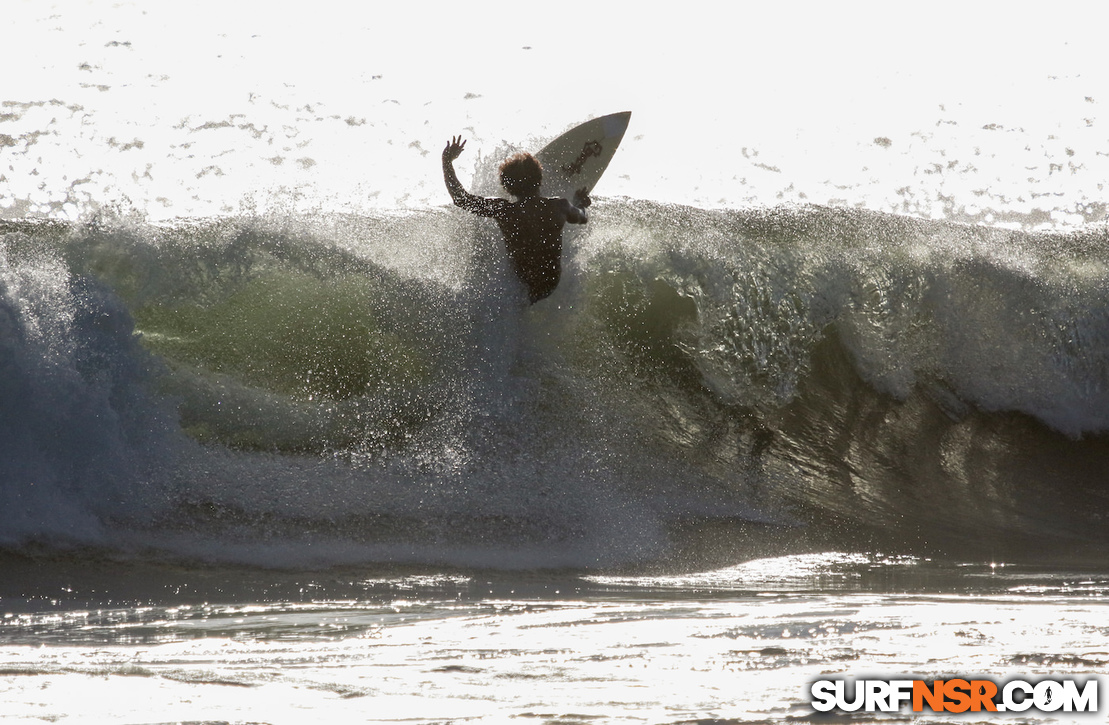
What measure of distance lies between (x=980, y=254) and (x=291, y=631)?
6.05m

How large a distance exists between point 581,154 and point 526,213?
138 cm

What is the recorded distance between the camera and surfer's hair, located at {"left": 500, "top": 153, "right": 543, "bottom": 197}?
6.13 meters

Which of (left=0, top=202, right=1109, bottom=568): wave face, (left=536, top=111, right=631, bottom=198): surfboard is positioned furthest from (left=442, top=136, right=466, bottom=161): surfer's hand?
(left=536, top=111, right=631, bottom=198): surfboard

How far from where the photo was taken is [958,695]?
2.88 meters

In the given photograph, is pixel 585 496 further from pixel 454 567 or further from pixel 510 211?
pixel 510 211

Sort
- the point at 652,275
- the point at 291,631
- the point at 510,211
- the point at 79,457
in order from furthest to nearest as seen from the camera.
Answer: the point at 652,275 < the point at 510,211 < the point at 79,457 < the point at 291,631

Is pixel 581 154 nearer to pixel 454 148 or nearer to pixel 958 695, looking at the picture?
pixel 454 148

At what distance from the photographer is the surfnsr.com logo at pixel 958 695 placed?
A: 280 centimetres

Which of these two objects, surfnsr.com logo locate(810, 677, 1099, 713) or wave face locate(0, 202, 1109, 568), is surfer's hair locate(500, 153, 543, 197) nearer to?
wave face locate(0, 202, 1109, 568)

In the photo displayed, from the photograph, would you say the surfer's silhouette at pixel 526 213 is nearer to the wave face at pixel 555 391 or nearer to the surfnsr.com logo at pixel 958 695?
the wave face at pixel 555 391

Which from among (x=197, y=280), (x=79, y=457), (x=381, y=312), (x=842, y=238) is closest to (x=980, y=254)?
(x=842, y=238)

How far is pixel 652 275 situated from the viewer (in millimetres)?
7109

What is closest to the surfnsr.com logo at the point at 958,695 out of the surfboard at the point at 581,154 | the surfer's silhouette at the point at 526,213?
the surfer's silhouette at the point at 526,213

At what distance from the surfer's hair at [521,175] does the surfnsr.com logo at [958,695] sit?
3.89m
